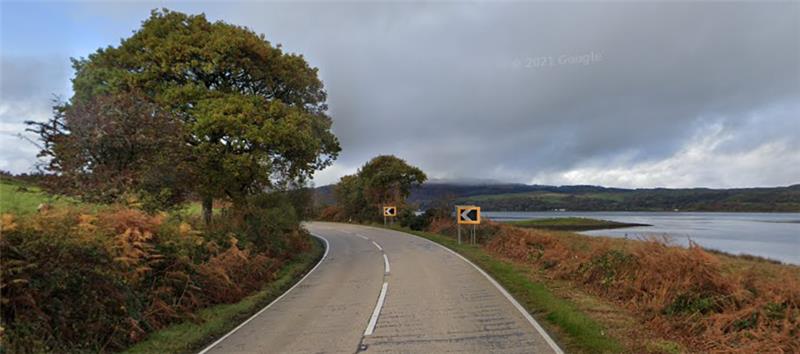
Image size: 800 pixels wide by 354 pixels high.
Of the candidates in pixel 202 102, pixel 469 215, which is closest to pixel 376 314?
pixel 202 102

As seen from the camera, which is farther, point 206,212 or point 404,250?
point 404,250

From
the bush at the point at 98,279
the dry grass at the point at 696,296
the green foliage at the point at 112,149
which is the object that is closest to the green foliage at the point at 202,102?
the green foliage at the point at 112,149

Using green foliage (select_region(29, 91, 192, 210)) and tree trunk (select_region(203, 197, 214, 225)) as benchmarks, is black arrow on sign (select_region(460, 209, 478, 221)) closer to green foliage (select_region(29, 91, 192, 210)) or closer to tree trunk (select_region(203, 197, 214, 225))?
tree trunk (select_region(203, 197, 214, 225))

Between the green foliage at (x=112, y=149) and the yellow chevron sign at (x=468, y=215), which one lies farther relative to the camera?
the yellow chevron sign at (x=468, y=215)

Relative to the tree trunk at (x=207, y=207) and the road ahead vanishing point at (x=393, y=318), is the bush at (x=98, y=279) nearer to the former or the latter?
the road ahead vanishing point at (x=393, y=318)

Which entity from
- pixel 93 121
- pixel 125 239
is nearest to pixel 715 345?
pixel 125 239

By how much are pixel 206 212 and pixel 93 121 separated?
25.9ft

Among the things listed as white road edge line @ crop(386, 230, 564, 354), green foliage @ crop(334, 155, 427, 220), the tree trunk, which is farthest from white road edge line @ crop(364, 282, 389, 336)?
green foliage @ crop(334, 155, 427, 220)

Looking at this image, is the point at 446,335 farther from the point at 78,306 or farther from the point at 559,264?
the point at 559,264

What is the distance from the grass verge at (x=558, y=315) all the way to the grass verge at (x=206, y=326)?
602cm

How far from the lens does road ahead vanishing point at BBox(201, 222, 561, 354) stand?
289 inches

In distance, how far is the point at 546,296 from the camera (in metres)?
10.8

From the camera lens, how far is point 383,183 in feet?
168

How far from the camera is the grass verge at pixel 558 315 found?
22.8 ft
